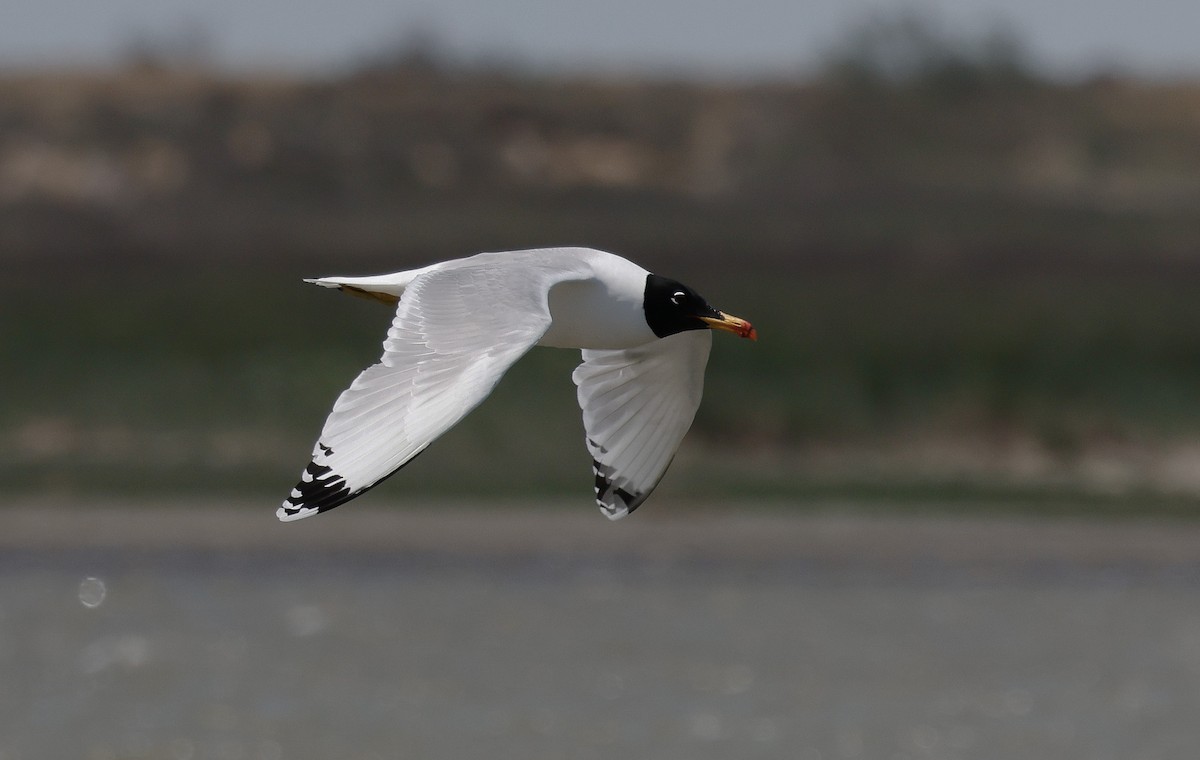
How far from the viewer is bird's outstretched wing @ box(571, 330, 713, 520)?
7867 millimetres

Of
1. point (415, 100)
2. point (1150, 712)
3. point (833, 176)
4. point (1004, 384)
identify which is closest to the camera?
point (1150, 712)

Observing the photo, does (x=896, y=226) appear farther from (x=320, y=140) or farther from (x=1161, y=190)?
(x=320, y=140)

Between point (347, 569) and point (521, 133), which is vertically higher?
point (521, 133)

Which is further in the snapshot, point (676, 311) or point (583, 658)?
point (583, 658)

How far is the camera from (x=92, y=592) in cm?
2116

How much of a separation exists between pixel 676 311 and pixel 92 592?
49.1 ft

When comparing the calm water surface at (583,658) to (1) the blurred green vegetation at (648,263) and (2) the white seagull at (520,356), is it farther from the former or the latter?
(2) the white seagull at (520,356)

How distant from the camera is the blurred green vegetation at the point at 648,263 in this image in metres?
25.2

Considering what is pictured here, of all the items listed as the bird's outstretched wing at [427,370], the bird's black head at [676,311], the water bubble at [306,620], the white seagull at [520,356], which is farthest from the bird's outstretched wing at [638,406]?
the water bubble at [306,620]

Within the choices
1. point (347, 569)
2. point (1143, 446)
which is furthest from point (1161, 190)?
point (347, 569)

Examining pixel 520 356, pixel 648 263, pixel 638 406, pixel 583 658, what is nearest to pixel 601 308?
pixel 520 356

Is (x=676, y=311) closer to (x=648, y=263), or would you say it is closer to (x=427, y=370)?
(x=427, y=370)

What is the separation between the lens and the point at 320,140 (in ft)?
108

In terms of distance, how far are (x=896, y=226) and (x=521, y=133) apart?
6.92m
